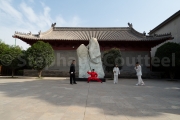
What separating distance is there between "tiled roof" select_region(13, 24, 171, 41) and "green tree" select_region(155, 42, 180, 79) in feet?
12.6

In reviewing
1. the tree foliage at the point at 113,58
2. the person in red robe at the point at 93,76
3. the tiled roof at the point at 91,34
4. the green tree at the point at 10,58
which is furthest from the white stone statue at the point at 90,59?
the green tree at the point at 10,58

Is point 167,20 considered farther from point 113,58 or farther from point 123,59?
point 113,58

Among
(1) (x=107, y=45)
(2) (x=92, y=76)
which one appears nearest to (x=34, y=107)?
(2) (x=92, y=76)

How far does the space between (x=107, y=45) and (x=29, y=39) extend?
938 centimetres

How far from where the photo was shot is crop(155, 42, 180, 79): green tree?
574 inches

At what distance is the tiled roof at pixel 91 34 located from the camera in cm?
1959

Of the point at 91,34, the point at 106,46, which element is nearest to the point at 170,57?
the point at 106,46

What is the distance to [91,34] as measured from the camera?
22281mm

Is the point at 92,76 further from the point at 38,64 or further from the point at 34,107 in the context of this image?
the point at 34,107

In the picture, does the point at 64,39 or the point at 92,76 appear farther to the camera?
the point at 64,39

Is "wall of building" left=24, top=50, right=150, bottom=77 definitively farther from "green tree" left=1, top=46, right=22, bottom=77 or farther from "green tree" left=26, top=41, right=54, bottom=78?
"green tree" left=26, top=41, right=54, bottom=78

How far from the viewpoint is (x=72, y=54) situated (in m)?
20.0

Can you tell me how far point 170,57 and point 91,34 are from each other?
10972 millimetres

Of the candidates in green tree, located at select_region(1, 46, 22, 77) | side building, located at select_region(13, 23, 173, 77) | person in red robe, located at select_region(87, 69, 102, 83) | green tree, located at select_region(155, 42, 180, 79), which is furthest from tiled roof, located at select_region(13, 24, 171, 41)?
person in red robe, located at select_region(87, 69, 102, 83)
